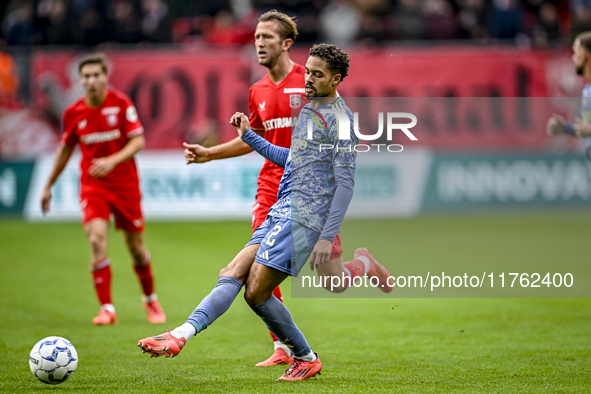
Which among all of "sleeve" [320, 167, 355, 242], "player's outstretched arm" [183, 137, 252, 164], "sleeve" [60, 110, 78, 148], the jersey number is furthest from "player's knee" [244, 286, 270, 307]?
"sleeve" [60, 110, 78, 148]

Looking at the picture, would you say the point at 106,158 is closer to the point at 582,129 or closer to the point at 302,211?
the point at 302,211

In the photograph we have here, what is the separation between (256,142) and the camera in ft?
16.0

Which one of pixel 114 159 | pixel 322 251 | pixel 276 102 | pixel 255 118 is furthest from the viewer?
pixel 114 159

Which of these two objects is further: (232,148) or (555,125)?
(555,125)

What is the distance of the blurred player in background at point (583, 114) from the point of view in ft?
21.0

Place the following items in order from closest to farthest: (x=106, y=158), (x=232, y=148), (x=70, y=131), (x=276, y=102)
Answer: (x=232, y=148) → (x=276, y=102) → (x=106, y=158) → (x=70, y=131)

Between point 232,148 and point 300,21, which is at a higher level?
point 300,21

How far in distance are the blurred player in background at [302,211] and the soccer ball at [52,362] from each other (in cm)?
88

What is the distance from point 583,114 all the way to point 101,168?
15.1ft

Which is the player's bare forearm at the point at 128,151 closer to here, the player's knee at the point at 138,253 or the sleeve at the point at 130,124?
the sleeve at the point at 130,124

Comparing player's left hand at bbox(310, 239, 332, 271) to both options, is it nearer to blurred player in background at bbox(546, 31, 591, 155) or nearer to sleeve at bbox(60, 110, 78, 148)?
blurred player in background at bbox(546, 31, 591, 155)

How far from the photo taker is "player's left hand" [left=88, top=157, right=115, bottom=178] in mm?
7117

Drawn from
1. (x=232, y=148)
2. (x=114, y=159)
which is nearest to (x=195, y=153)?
(x=232, y=148)

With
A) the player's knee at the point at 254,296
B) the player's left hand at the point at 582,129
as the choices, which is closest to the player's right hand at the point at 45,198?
the player's knee at the point at 254,296
